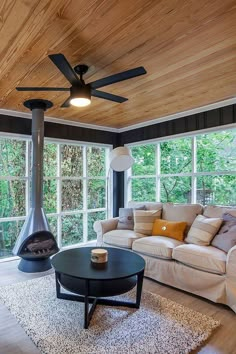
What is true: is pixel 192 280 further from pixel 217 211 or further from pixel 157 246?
pixel 217 211

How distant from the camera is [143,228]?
3760 millimetres

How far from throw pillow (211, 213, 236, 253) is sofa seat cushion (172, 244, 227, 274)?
70 millimetres

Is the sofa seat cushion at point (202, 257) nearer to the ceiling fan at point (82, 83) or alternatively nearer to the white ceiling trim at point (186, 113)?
the ceiling fan at point (82, 83)

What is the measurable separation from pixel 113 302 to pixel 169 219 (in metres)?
1.59

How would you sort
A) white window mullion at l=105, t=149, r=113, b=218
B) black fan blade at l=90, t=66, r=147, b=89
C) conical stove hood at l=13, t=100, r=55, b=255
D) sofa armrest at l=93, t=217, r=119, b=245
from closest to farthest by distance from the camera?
1. black fan blade at l=90, t=66, r=147, b=89
2. conical stove hood at l=13, t=100, r=55, b=255
3. sofa armrest at l=93, t=217, r=119, b=245
4. white window mullion at l=105, t=149, r=113, b=218

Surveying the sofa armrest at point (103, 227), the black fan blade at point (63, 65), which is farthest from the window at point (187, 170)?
the black fan blade at point (63, 65)

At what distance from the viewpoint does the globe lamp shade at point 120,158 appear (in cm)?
388

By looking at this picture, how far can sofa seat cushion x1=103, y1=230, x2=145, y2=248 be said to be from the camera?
3578 millimetres

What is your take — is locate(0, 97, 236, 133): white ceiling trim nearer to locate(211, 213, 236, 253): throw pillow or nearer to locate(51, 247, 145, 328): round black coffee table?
locate(211, 213, 236, 253): throw pillow

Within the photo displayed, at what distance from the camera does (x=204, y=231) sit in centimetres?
309

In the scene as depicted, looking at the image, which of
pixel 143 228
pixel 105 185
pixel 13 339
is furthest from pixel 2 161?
pixel 13 339

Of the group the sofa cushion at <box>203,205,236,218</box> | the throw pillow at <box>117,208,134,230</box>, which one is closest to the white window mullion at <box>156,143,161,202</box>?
the throw pillow at <box>117,208,134,230</box>

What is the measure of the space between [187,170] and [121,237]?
1656 mm

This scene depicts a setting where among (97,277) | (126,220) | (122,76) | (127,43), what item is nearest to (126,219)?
(126,220)
